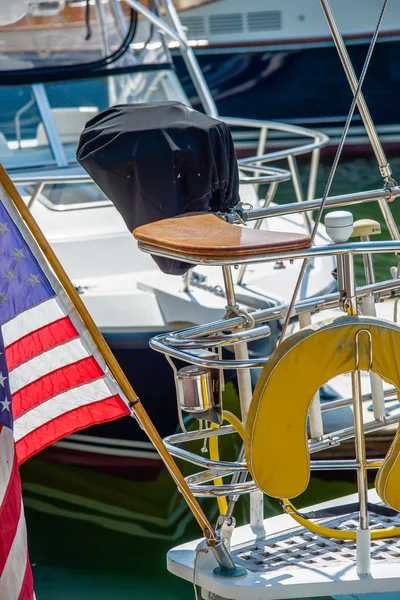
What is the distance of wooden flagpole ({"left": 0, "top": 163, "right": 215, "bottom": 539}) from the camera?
2.53 meters

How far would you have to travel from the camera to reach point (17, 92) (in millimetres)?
5969

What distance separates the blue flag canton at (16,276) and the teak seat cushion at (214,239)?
34cm

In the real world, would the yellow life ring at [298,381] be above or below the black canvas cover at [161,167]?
below

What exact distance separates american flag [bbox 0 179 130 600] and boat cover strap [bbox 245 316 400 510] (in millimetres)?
463

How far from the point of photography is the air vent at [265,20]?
53.6ft

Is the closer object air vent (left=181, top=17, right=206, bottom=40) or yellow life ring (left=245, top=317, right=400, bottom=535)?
yellow life ring (left=245, top=317, right=400, bottom=535)

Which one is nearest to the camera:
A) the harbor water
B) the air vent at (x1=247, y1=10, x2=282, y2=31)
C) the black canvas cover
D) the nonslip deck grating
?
the nonslip deck grating

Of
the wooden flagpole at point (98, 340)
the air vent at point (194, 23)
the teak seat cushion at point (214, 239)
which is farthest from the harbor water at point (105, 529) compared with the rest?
the air vent at point (194, 23)

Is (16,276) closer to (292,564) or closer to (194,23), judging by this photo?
(292,564)

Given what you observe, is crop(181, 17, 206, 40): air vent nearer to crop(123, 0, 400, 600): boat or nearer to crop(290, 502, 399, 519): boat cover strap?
crop(123, 0, 400, 600): boat

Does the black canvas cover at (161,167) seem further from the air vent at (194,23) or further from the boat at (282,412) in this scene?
the air vent at (194,23)

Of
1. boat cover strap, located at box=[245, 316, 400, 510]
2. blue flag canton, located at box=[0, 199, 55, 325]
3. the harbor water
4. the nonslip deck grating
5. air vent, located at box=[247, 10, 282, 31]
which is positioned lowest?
the harbor water

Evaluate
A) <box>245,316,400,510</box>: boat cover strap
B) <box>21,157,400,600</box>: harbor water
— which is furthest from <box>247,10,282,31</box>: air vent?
<box>245,316,400,510</box>: boat cover strap

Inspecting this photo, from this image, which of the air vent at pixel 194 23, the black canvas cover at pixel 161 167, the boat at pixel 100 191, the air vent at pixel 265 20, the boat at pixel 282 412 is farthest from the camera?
the air vent at pixel 194 23
